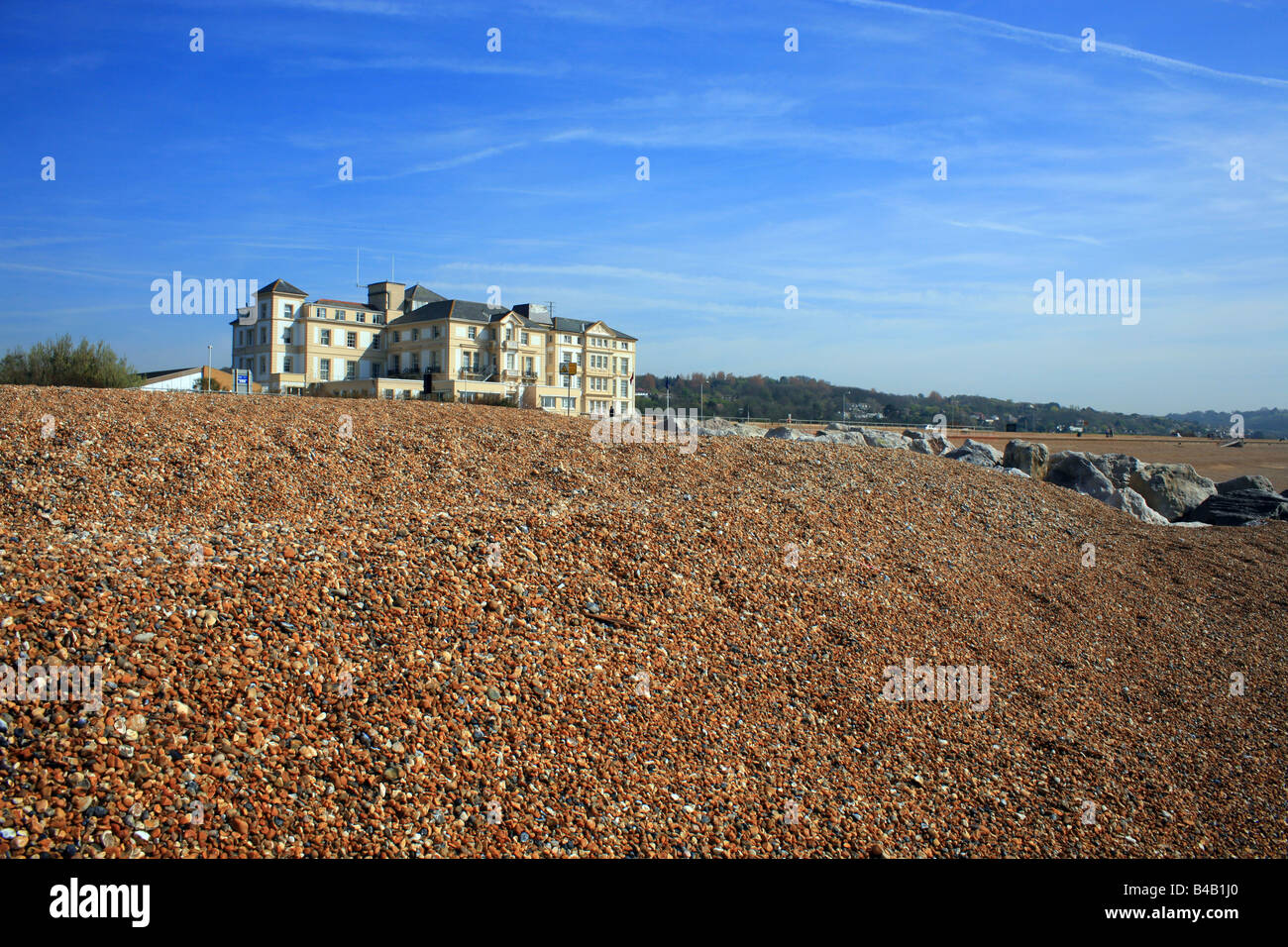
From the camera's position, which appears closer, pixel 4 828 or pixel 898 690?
pixel 4 828

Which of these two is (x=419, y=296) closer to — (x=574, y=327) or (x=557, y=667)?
(x=574, y=327)

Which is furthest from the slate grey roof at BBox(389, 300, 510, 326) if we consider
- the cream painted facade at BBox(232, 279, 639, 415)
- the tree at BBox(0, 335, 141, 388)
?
the tree at BBox(0, 335, 141, 388)

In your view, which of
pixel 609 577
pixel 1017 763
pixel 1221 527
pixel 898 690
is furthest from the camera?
pixel 1221 527

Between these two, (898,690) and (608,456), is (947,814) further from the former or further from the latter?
(608,456)

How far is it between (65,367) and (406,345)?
2876 cm

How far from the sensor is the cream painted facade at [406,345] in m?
45.0

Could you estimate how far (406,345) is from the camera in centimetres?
4897

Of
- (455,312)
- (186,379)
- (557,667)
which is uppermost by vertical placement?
(455,312)

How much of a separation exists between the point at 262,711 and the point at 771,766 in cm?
328

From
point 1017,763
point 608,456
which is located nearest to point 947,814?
point 1017,763

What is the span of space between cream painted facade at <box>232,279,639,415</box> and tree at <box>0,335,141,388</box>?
710 inches

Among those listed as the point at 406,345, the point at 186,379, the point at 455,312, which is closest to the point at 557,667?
the point at 186,379

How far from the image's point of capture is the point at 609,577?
24.3 ft
